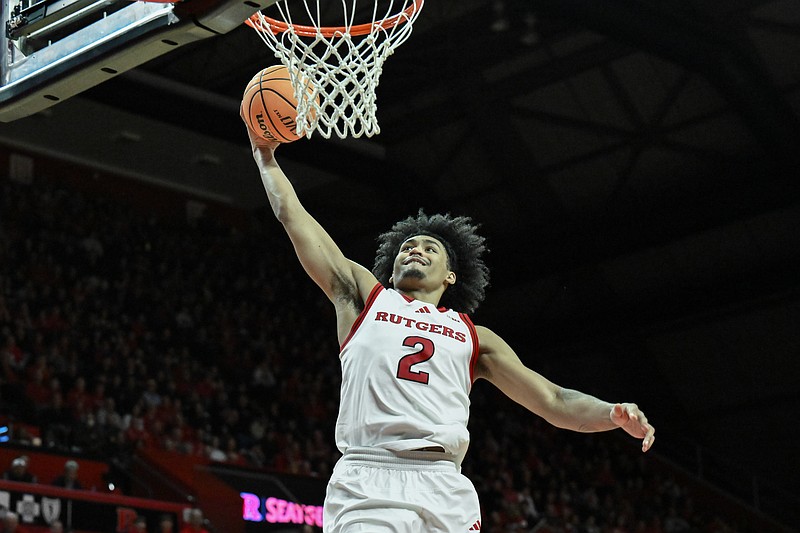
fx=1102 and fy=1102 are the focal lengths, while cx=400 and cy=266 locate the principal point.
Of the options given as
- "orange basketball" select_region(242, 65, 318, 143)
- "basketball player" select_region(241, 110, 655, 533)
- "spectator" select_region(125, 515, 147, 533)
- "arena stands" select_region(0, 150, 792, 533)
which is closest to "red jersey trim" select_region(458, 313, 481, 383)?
"basketball player" select_region(241, 110, 655, 533)

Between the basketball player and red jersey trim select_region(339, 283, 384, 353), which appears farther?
red jersey trim select_region(339, 283, 384, 353)

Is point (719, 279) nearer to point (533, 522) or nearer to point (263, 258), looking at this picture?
point (533, 522)

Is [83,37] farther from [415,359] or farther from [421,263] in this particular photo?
[415,359]

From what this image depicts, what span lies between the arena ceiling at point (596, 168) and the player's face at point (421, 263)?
1050cm

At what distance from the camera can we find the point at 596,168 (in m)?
20.2

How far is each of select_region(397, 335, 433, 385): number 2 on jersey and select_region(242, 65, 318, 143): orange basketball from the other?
114 centimetres

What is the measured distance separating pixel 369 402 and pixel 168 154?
17.8m

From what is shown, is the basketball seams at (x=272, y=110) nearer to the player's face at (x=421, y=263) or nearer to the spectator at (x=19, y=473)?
the player's face at (x=421, y=263)

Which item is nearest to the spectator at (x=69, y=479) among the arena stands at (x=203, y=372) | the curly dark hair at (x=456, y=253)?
the arena stands at (x=203, y=372)

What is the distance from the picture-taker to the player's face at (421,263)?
15.5 feet

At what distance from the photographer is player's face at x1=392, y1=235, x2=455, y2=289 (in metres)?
4.73

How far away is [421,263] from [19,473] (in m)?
7.70

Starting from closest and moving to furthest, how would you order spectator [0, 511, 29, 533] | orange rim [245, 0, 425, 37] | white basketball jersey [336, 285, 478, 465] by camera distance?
white basketball jersey [336, 285, 478, 465] → orange rim [245, 0, 425, 37] → spectator [0, 511, 29, 533]

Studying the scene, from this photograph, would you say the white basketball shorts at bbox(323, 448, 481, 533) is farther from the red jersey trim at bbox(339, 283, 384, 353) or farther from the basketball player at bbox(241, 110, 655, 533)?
the red jersey trim at bbox(339, 283, 384, 353)
